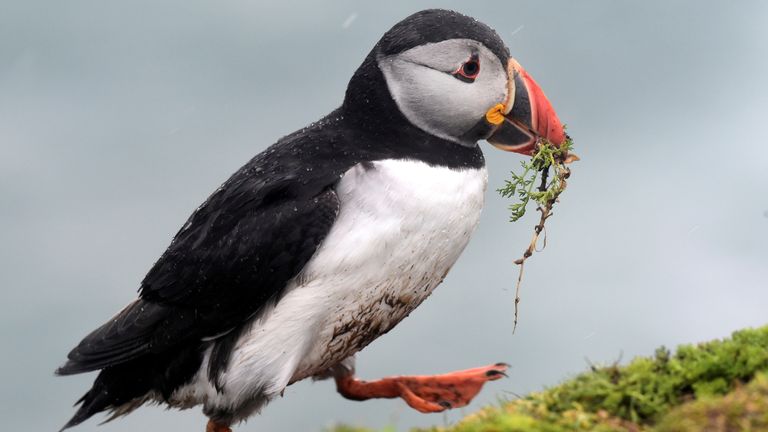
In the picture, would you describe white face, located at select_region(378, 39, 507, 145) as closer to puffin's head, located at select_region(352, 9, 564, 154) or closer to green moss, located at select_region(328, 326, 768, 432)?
puffin's head, located at select_region(352, 9, 564, 154)

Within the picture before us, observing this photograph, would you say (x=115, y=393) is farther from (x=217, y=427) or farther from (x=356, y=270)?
(x=356, y=270)

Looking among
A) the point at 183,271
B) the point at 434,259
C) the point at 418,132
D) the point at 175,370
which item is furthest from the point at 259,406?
the point at 418,132

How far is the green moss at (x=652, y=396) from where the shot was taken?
388 cm

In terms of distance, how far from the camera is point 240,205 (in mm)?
5258

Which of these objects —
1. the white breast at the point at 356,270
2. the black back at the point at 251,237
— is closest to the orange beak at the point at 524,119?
the black back at the point at 251,237

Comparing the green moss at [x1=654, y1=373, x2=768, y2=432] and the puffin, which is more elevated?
the puffin

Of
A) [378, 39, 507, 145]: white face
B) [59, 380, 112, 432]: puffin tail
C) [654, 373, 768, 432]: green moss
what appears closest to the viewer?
[654, 373, 768, 432]: green moss

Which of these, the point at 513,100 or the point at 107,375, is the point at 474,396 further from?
the point at 107,375

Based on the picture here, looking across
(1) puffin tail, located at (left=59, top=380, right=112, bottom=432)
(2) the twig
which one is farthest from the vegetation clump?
(1) puffin tail, located at (left=59, top=380, right=112, bottom=432)

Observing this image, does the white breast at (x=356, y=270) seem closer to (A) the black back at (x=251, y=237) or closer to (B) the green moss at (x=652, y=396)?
(A) the black back at (x=251, y=237)

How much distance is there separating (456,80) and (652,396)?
209cm

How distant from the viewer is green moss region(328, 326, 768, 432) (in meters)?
3.88

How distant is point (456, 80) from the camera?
5379 mm

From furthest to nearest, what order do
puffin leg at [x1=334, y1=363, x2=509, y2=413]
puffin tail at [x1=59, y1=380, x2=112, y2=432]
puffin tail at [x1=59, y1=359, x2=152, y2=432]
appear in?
puffin leg at [x1=334, y1=363, x2=509, y2=413] < puffin tail at [x1=59, y1=380, x2=112, y2=432] < puffin tail at [x1=59, y1=359, x2=152, y2=432]
